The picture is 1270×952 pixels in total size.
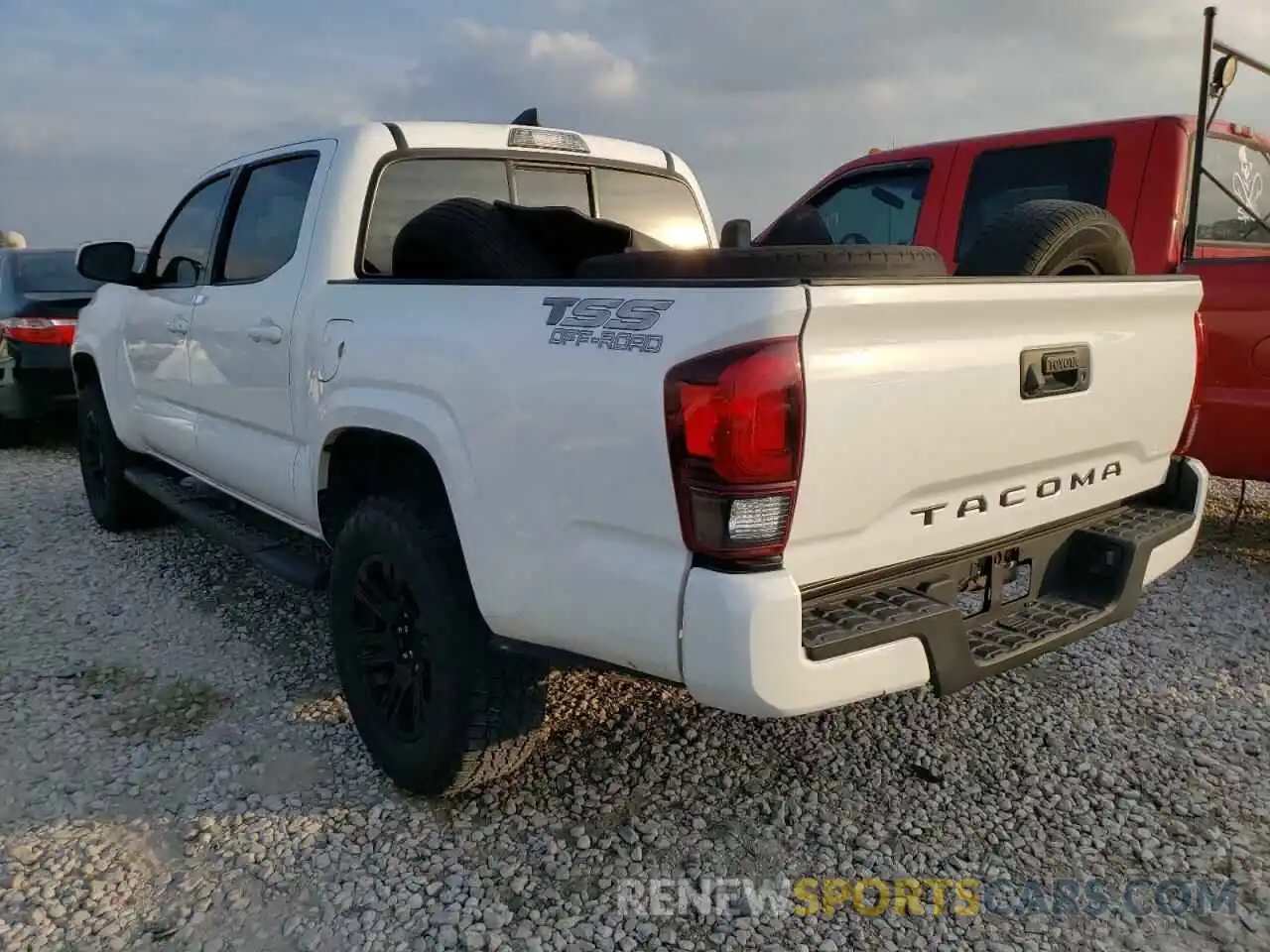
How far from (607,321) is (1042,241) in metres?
1.49

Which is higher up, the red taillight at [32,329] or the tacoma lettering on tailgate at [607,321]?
the tacoma lettering on tailgate at [607,321]

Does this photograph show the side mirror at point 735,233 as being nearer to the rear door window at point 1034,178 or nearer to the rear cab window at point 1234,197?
the rear door window at point 1034,178

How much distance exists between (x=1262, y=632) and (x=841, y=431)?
303 cm

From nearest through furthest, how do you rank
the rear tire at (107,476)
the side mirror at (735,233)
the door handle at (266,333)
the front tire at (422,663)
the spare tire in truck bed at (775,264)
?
the spare tire in truck bed at (775,264), the front tire at (422,663), the door handle at (266,333), the side mirror at (735,233), the rear tire at (107,476)

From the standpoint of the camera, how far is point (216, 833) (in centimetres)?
265

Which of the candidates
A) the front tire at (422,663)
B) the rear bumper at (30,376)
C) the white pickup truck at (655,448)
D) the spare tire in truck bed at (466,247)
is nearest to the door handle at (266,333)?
the white pickup truck at (655,448)

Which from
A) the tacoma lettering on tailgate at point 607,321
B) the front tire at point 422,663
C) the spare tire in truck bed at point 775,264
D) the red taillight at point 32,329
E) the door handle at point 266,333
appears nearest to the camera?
the tacoma lettering on tailgate at point 607,321

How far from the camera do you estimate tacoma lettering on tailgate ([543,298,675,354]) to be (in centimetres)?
198

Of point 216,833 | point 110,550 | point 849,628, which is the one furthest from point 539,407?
point 110,550

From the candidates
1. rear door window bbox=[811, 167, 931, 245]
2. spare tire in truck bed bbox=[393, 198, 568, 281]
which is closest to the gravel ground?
spare tire in truck bed bbox=[393, 198, 568, 281]

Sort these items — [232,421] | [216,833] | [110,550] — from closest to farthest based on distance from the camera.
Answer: [216,833] → [232,421] → [110,550]

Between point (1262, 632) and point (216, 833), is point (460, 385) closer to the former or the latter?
point (216, 833)

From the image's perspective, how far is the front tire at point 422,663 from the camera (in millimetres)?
2518

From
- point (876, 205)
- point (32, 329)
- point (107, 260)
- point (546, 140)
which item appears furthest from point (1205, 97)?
point (32, 329)
